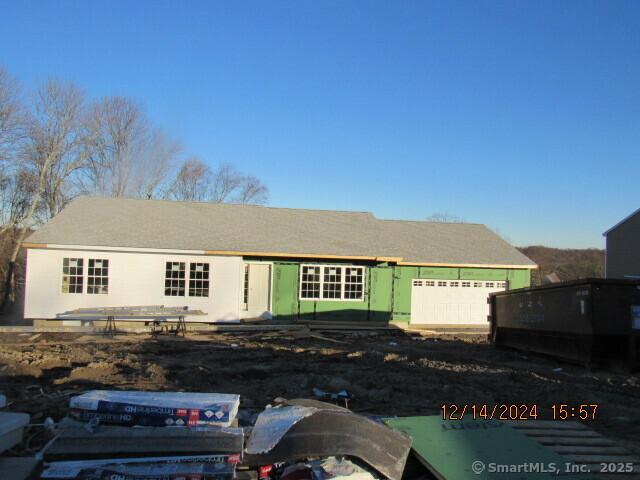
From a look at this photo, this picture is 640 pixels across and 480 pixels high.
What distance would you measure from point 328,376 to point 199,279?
40.2ft

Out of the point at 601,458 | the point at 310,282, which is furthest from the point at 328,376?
the point at 310,282

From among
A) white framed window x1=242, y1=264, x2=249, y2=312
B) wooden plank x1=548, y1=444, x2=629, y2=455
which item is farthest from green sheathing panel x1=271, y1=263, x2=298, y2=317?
wooden plank x1=548, y1=444, x2=629, y2=455

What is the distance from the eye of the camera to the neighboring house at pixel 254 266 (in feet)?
67.6

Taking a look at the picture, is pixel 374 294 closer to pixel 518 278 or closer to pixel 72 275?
pixel 518 278

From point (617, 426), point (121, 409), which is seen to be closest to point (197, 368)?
point (121, 409)

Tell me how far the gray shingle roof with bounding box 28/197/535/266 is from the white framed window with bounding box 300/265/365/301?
0.75 m

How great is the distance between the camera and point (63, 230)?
70.3 feet

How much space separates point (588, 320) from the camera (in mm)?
10922

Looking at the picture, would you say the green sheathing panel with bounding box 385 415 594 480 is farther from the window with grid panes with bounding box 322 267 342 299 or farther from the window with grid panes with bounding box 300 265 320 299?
the window with grid panes with bounding box 322 267 342 299

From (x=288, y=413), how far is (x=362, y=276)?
18100mm

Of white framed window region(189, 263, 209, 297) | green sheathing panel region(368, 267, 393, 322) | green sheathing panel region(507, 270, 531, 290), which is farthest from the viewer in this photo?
green sheathing panel region(507, 270, 531, 290)

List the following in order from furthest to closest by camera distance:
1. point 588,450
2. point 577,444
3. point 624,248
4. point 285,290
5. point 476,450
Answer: point 624,248
point 285,290
point 577,444
point 588,450
point 476,450

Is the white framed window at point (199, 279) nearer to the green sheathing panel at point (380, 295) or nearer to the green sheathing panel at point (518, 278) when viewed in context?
the green sheathing panel at point (380, 295)

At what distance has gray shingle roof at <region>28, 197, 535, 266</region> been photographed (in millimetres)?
21719
